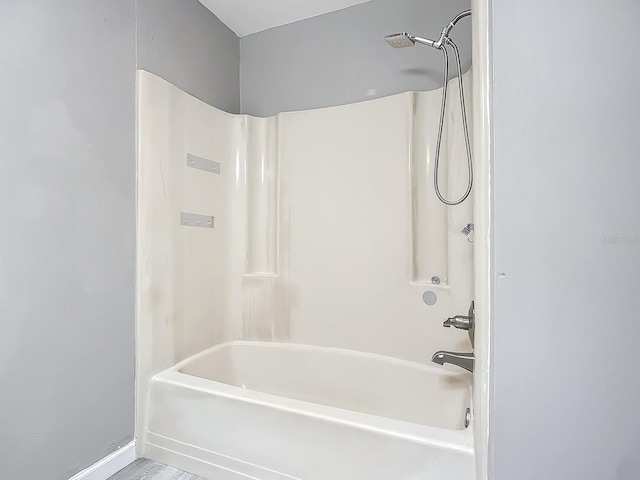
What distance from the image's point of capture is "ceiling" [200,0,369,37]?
2021 millimetres

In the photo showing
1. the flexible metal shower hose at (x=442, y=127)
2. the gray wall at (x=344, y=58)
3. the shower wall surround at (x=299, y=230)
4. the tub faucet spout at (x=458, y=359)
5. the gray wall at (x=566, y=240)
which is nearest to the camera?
the gray wall at (x=566, y=240)

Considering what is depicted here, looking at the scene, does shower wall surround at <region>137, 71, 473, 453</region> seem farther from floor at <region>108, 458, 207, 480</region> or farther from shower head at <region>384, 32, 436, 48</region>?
shower head at <region>384, 32, 436, 48</region>

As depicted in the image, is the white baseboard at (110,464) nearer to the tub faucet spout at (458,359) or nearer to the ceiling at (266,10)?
the tub faucet spout at (458,359)

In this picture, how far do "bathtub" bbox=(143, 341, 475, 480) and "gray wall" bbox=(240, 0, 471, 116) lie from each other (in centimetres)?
152

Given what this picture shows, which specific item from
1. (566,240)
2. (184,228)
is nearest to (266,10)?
(184,228)

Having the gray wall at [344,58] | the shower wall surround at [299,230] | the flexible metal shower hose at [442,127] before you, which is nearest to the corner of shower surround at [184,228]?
the shower wall surround at [299,230]

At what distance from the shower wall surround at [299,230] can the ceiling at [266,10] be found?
2.03 feet

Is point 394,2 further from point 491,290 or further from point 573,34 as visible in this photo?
point 491,290

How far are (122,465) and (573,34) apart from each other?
2.08 m

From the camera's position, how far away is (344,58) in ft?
6.84

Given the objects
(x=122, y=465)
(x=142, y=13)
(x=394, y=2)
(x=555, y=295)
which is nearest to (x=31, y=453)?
(x=122, y=465)

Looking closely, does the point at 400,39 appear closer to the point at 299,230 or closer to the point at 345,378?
the point at 299,230

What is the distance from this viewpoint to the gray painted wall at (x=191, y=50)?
1662 mm

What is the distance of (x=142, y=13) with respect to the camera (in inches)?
→ 63.8
